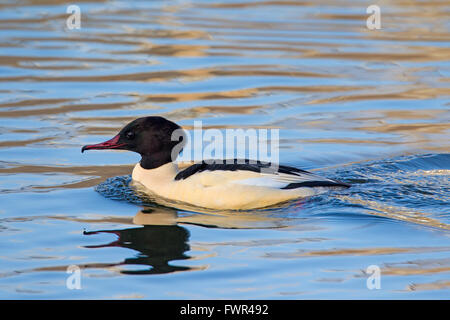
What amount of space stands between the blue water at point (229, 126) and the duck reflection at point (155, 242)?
0.9 inches

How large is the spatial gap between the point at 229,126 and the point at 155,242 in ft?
14.8

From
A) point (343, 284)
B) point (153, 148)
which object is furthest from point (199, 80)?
point (343, 284)

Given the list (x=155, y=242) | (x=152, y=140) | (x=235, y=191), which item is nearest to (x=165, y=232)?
(x=155, y=242)

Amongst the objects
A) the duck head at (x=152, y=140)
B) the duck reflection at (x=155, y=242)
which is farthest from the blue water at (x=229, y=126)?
the duck head at (x=152, y=140)

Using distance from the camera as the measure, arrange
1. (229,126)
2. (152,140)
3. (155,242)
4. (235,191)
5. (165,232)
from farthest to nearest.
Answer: (229,126) → (152,140) → (235,191) → (165,232) → (155,242)

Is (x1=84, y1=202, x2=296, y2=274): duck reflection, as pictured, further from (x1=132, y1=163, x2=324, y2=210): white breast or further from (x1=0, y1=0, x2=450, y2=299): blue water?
(x1=132, y1=163, x2=324, y2=210): white breast

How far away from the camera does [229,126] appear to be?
465 inches

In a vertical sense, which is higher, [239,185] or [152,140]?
[152,140]

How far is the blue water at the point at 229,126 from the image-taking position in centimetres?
671

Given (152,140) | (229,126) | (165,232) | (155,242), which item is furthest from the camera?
(229,126)

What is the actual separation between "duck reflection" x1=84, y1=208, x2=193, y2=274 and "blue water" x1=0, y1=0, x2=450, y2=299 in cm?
2

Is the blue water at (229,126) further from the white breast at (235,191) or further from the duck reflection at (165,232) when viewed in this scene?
the white breast at (235,191)

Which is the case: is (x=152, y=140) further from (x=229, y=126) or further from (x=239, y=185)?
(x=229, y=126)
